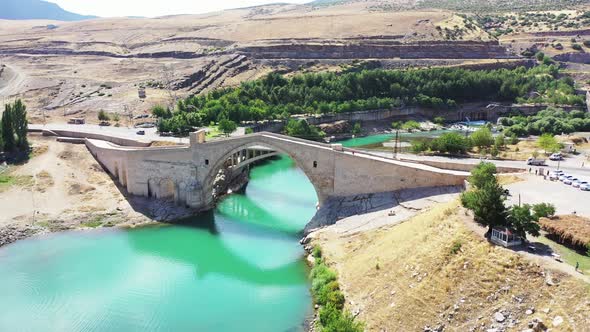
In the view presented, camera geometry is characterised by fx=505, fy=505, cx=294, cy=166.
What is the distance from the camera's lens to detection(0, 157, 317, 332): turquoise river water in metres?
30.8

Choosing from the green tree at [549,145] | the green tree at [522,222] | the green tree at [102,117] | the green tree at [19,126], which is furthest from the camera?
the green tree at [102,117]

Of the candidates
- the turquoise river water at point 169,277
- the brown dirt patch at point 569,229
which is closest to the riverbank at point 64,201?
the turquoise river water at point 169,277

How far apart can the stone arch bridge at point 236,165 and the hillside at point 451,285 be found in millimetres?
7947

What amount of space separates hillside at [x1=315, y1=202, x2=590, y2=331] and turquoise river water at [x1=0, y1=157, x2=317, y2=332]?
16.2 ft

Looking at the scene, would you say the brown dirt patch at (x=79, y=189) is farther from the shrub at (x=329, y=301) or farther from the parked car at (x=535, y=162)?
the parked car at (x=535, y=162)

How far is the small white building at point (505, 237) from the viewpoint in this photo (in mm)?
25016

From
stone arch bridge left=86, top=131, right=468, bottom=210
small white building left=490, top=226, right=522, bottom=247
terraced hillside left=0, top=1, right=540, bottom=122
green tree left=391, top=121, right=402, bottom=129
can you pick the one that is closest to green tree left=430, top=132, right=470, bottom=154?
stone arch bridge left=86, top=131, right=468, bottom=210

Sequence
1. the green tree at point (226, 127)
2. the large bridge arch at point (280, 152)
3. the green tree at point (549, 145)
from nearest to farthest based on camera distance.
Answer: the large bridge arch at point (280, 152) < the green tree at point (549, 145) < the green tree at point (226, 127)

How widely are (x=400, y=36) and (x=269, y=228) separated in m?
91.4

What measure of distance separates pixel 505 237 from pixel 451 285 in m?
3.70

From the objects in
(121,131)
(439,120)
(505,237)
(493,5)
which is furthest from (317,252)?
(493,5)

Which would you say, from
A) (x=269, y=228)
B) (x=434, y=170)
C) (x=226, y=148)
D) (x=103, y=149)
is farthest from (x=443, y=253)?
(x=103, y=149)

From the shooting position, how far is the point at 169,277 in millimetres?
36562

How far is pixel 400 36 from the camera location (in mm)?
123312
